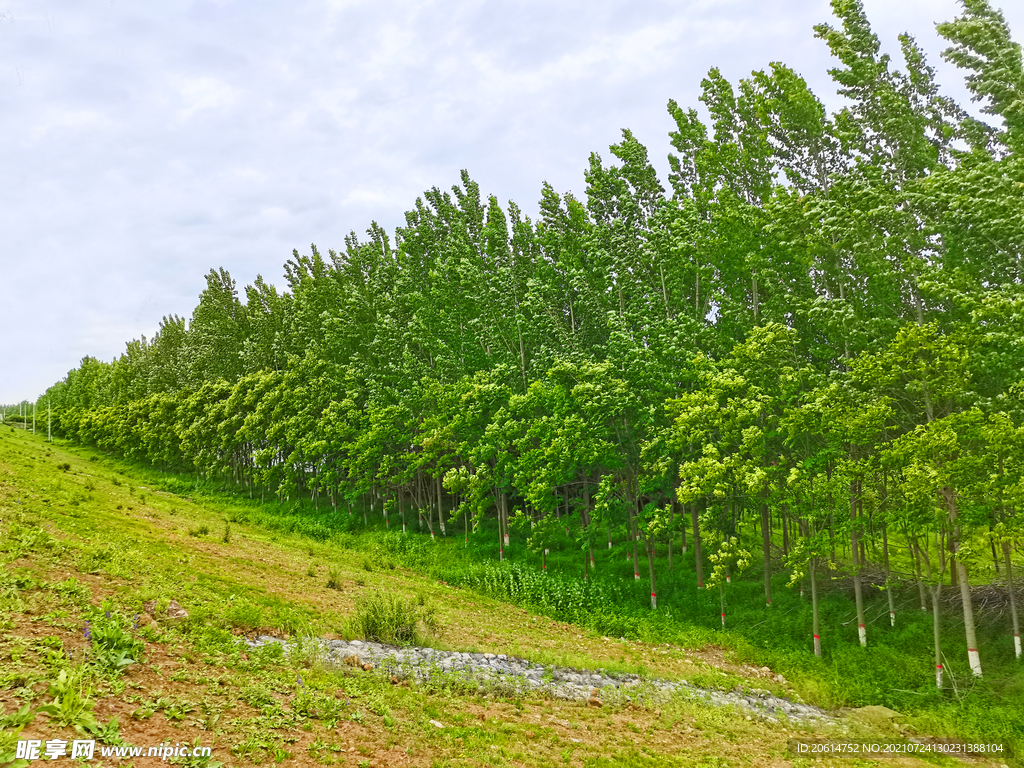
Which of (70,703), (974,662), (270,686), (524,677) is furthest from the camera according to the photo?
(974,662)

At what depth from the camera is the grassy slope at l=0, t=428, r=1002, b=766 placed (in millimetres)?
8820

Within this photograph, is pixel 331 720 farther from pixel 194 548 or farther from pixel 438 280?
pixel 438 280

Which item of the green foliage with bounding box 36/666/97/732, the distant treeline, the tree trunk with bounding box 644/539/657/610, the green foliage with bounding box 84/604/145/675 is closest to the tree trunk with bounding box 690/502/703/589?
the distant treeline

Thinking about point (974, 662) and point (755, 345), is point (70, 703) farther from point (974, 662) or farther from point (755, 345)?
point (974, 662)

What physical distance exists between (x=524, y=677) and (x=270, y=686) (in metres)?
7.11

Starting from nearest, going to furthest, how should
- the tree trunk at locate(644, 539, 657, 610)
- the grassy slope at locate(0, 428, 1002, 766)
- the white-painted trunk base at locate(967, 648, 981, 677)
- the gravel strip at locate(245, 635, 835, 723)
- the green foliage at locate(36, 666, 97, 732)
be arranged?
1. the green foliage at locate(36, 666, 97, 732)
2. the grassy slope at locate(0, 428, 1002, 766)
3. the gravel strip at locate(245, 635, 835, 723)
4. the white-painted trunk base at locate(967, 648, 981, 677)
5. the tree trunk at locate(644, 539, 657, 610)

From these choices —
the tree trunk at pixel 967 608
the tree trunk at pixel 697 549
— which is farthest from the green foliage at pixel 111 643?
the tree trunk at pixel 697 549

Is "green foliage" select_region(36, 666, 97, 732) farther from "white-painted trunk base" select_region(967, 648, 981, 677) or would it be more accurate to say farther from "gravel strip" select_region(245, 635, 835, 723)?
"white-painted trunk base" select_region(967, 648, 981, 677)

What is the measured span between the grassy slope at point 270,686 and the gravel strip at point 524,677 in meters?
0.70

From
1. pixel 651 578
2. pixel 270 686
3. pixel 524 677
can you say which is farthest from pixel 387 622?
pixel 651 578

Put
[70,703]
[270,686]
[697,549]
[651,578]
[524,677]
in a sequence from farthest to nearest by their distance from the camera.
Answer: [697,549] → [651,578] → [524,677] → [270,686] → [70,703]

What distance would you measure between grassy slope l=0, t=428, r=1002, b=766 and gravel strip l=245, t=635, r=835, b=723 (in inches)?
27.5

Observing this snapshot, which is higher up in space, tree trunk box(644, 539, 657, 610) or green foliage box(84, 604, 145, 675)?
green foliage box(84, 604, 145, 675)

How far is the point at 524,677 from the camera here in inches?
602
